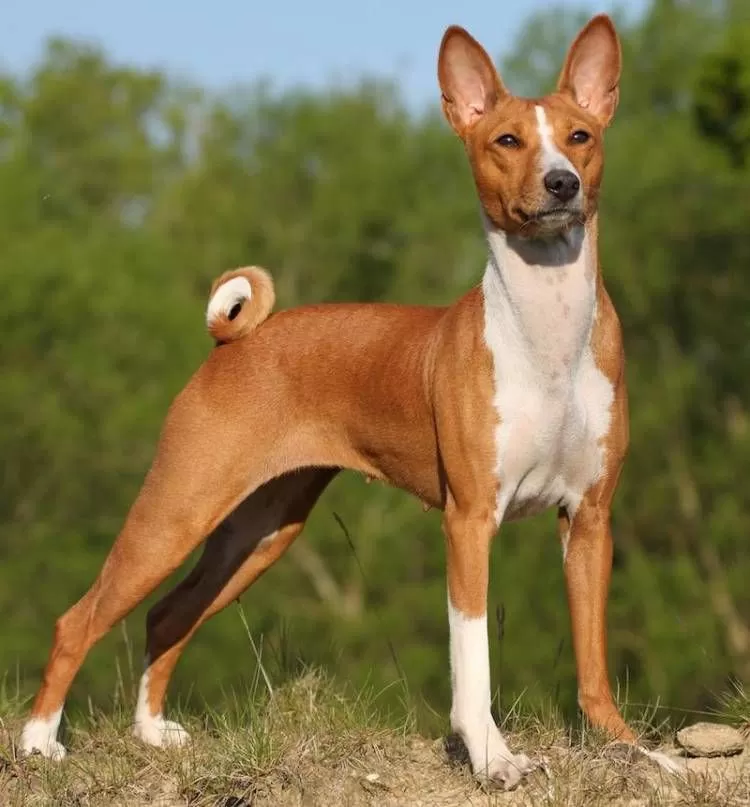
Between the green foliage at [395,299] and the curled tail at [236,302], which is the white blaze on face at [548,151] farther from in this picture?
the green foliage at [395,299]

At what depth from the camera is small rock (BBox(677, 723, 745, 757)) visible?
5812 millimetres

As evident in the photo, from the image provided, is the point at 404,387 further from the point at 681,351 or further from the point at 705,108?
the point at 681,351

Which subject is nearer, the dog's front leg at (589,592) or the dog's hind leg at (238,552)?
the dog's front leg at (589,592)

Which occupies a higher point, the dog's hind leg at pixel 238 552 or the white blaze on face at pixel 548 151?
the white blaze on face at pixel 548 151

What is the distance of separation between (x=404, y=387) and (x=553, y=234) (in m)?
1.06

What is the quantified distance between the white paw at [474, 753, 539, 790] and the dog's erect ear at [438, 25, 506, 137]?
2.56m

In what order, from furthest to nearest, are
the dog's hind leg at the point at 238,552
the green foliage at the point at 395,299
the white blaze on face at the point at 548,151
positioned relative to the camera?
the green foliage at the point at 395,299 < the dog's hind leg at the point at 238,552 < the white blaze on face at the point at 548,151

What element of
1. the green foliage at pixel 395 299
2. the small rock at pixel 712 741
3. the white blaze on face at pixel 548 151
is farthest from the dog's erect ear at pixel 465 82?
the green foliage at pixel 395 299

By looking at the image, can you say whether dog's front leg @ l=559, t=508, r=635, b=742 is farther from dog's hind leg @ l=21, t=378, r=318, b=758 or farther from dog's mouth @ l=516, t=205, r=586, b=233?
dog's hind leg @ l=21, t=378, r=318, b=758

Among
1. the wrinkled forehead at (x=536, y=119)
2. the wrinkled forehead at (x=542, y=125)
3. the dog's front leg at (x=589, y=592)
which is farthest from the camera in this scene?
the dog's front leg at (x=589, y=592)

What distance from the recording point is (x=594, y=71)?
6461 millimetres

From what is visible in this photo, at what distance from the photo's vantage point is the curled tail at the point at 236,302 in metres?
7.12

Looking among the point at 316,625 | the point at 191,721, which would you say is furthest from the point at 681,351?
the point at 191,721

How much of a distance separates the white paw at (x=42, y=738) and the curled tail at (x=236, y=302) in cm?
189
